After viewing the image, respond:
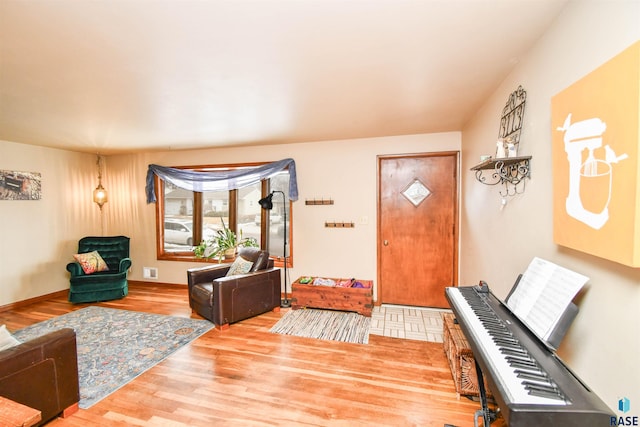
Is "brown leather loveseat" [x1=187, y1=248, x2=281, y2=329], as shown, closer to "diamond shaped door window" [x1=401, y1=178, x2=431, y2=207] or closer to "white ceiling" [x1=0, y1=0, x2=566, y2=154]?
"white ceiling" [x1=0, y1=0, x2=566, y2=154]

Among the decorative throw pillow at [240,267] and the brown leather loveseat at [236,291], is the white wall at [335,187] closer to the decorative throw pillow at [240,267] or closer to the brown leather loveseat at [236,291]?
the brown leather loveseat at [236,291]

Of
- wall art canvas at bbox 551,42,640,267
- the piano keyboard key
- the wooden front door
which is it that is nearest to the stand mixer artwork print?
wall art canvas at bbox 551,42,640,267

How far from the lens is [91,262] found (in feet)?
14.1

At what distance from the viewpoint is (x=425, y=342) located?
9.54ft

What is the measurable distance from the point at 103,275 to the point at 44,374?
2.86 m

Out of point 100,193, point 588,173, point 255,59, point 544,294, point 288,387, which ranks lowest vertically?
point 288,387

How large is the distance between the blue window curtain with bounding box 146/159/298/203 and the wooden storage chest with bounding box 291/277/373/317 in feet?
4.36

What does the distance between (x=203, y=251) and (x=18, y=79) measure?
297cm

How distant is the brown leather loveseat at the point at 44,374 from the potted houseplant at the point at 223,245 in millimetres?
2520

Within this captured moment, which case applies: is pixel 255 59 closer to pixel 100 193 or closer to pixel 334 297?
pixel 334 297

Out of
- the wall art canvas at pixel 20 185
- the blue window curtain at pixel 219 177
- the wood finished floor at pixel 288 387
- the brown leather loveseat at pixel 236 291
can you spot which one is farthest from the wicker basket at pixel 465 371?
the wall art canvas at pixel 20 185

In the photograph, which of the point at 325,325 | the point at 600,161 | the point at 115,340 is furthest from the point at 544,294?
the point at 115,340

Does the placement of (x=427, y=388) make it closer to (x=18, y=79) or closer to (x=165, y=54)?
(x=165, y=54)

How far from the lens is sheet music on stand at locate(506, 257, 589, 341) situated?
1217 millimetres
